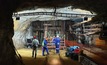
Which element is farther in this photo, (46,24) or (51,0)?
(46,24)

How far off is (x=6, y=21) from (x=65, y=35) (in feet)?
74.1

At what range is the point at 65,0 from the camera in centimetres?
1587

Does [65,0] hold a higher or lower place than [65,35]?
higher

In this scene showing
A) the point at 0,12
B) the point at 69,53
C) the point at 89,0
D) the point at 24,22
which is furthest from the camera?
the point at 24,22

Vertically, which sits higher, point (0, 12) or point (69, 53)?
point (0, 12)

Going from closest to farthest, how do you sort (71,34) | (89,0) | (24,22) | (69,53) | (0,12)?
(0,12)
(89,0)
(69,53)
(24,22)
(71,34)

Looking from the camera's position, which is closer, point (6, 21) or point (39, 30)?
point (6, 21)

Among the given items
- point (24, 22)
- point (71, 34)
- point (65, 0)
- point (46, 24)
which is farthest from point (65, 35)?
point (65, 0)

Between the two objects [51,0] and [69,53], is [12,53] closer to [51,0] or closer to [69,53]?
[51,0]

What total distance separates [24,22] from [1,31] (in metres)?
19.6

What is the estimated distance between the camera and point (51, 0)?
15.4 m

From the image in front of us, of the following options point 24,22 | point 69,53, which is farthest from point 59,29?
point 69,53

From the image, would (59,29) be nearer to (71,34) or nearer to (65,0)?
(71,34)

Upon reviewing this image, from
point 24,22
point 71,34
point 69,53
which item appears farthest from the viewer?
point 71,34
